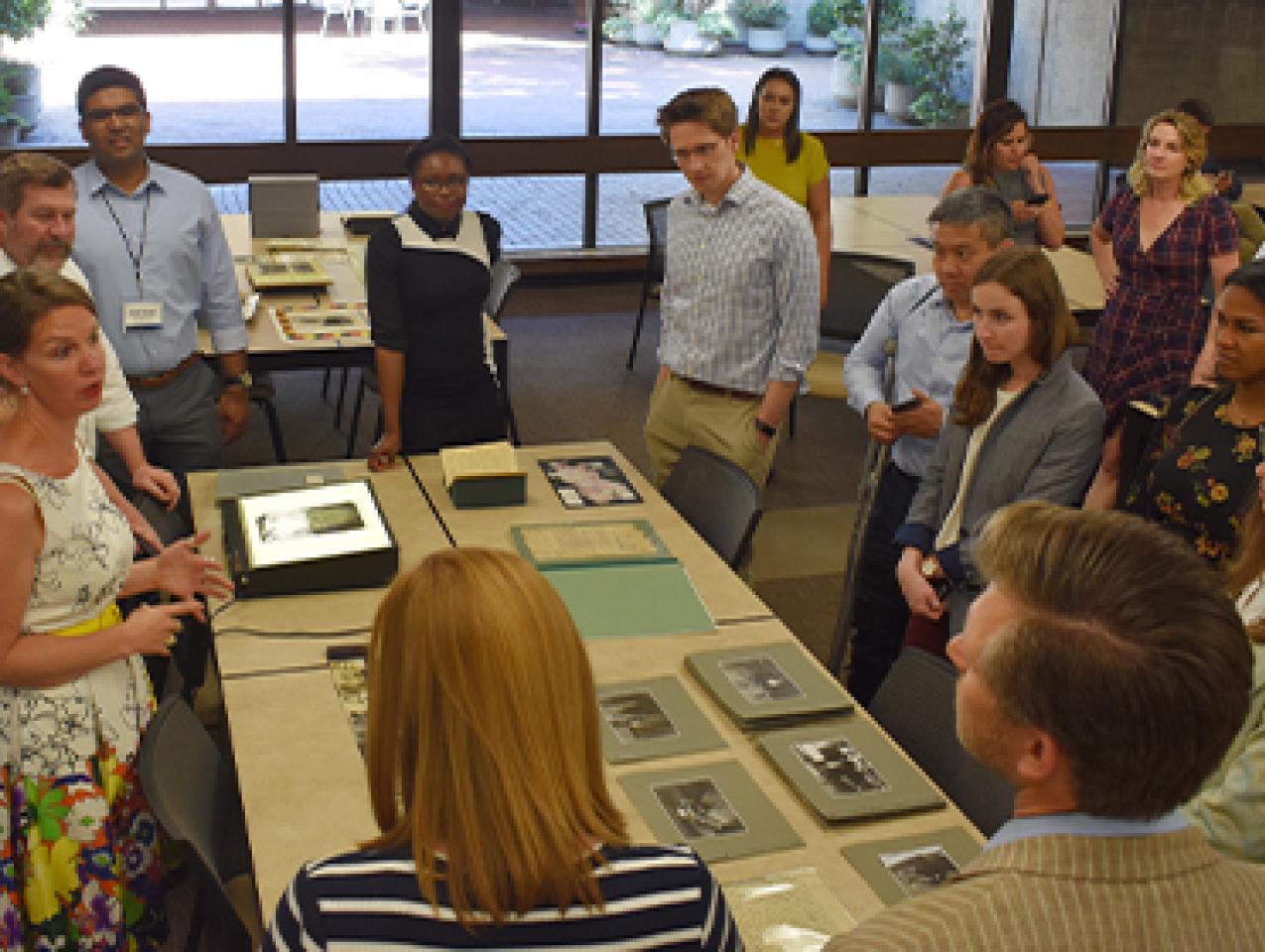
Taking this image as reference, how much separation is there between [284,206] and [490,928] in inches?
234

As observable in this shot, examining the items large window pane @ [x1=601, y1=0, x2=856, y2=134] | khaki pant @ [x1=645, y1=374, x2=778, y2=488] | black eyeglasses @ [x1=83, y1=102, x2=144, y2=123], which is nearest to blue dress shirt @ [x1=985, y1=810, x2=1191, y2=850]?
khaki pant @ [x1=645, y1=374, x2=778, y2=488]

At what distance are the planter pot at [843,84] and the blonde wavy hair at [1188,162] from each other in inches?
189

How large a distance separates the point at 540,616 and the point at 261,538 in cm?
220

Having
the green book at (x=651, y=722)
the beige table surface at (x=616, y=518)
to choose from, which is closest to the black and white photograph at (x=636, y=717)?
the green book at (x=651, y=722)

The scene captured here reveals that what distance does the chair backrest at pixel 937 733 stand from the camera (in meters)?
2.76

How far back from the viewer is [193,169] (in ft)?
28.0

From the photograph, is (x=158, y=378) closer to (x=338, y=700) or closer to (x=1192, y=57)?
(x=338, y=700)

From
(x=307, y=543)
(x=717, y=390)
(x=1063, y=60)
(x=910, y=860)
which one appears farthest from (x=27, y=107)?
(x=910, y=860)

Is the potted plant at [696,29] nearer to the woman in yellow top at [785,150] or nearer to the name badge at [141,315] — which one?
the woman in yellow top at [785,150]

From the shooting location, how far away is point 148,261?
4.49 meters

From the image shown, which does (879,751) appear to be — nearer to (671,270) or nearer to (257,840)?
(257,840)

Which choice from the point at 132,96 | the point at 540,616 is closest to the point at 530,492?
the point at 132,96

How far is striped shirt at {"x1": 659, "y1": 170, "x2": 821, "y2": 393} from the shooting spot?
167 inches

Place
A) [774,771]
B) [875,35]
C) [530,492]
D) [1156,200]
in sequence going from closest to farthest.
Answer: [774,771] → [530,492] → [1156,200] → [875,35]
